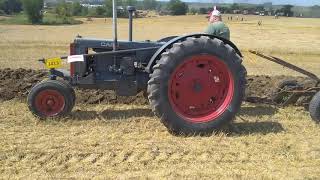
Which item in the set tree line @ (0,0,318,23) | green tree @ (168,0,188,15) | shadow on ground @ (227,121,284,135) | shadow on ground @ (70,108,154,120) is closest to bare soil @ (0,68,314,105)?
shadow on ground @ (70,108,154,120)

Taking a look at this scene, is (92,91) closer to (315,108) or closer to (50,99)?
(50,99)

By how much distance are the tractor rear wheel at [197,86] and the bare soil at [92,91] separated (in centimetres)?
177

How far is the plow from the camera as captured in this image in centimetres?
698

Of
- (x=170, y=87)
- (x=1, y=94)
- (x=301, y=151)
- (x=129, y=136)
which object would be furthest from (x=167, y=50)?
(x=1, y=94)

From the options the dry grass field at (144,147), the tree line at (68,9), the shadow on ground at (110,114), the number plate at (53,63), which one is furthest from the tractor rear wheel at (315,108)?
the tree line at (68,9)

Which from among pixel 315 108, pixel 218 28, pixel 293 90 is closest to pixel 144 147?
pixel 218 28

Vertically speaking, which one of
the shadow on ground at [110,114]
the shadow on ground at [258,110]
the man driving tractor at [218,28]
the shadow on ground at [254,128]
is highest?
the man driving tractor at [218,28]

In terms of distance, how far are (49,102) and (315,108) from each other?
13.7 feet

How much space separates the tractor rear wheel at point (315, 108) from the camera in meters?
7.80

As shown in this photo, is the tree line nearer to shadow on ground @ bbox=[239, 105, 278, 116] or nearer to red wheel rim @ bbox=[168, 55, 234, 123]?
shadow on ground @ bbox=[239, 105, 278, 116]

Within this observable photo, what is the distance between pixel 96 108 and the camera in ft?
28.7

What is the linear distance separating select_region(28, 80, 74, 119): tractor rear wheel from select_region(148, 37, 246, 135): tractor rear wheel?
1.50 m

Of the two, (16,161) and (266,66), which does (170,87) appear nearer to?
(16,161)

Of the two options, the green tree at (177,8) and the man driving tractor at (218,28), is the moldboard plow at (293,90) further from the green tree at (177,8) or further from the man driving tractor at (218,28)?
the green tree at (177,8)
